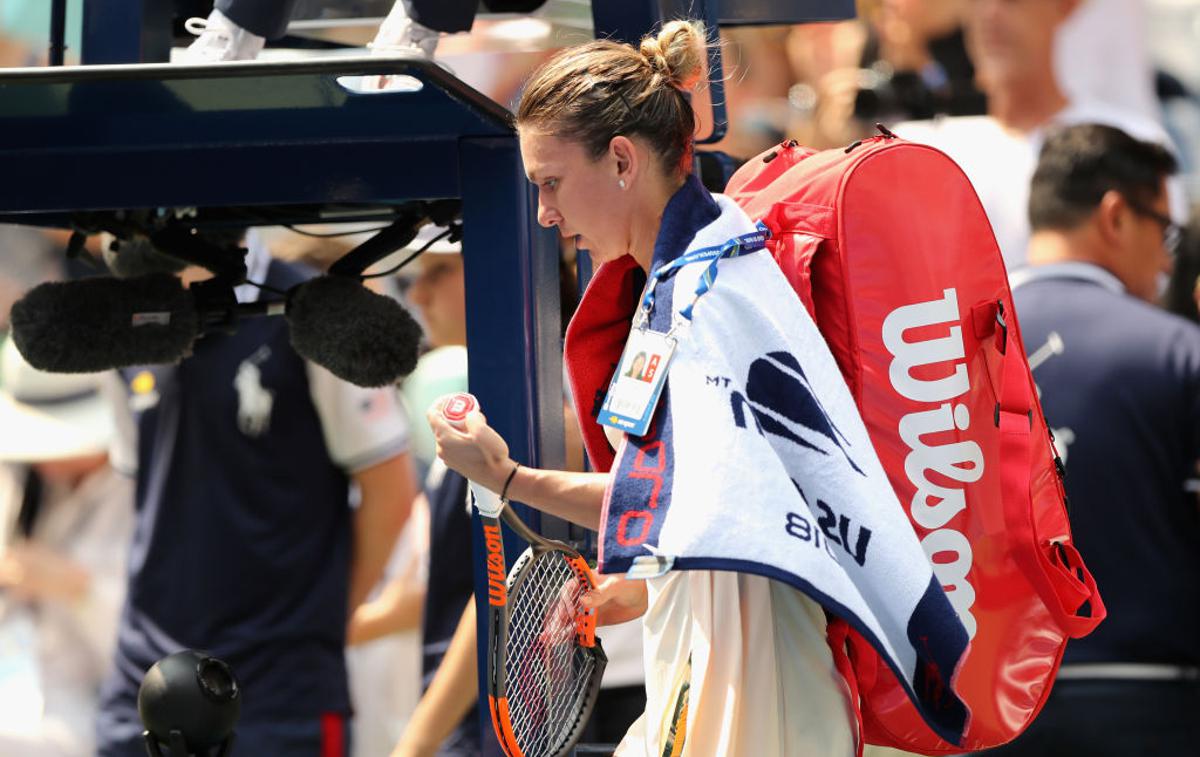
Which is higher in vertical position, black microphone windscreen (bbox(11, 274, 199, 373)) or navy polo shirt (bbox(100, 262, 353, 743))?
black microphone windscreen (bbox(11, 274, 199, 373))

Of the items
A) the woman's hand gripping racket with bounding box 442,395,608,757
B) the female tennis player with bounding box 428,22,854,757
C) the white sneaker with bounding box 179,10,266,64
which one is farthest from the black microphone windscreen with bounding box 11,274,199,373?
the female tennis player with bounding box 428,22,854,757

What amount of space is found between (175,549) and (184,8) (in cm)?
150

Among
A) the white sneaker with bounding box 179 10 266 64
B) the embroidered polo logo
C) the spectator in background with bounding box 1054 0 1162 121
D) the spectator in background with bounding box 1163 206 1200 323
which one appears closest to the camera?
the white sneaker with bounding box 179 10 266 64

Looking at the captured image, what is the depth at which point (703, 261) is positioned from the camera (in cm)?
207

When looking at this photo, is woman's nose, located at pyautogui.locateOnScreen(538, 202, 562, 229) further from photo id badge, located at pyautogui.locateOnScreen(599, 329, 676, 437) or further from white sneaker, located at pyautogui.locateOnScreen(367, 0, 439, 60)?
white sneaker, located at pyautogui.locateOnScreen(367, 0, 439, 60)

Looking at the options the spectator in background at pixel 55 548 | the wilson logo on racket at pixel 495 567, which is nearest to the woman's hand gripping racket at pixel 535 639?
the wilson logo on racket at pixel 495 567

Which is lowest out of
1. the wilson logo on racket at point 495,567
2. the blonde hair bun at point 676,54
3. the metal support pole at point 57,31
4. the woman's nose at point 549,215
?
the wilson logo on racket at point 495,567

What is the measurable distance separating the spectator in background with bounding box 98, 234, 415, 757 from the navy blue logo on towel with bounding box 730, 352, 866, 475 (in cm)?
243

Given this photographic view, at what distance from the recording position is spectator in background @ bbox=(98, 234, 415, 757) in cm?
434

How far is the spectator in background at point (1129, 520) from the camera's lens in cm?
399

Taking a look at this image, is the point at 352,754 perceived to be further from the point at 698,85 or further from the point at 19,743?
the point at 698,85

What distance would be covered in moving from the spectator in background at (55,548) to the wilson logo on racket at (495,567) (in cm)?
270

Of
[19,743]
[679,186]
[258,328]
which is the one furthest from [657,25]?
[19,743]

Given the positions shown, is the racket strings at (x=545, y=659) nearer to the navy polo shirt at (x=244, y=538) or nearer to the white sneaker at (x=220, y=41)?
the white sneaker at (x=220, y=41)
